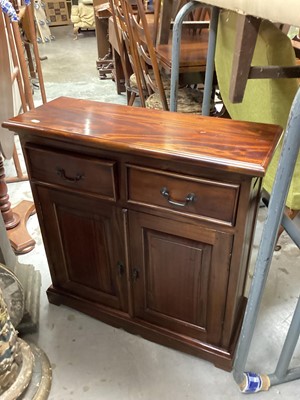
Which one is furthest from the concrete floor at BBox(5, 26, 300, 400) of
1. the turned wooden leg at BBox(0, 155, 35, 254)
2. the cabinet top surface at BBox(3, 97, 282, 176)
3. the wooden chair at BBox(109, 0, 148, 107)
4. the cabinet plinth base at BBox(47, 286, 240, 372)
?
the wooden chair at BBox(109, 0, 148, 107)

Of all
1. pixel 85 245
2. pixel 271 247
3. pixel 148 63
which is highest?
pixel 148 63

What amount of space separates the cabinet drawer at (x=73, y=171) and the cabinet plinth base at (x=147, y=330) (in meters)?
0.50

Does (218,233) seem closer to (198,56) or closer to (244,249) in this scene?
(244,249)

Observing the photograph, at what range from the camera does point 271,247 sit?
30.4 inches

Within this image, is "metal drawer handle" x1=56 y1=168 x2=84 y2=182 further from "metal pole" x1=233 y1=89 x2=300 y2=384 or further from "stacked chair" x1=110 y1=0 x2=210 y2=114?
"stacked chair" x1=110 y1=0 x2=210 y2=114

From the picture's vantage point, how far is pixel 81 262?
3.89ft

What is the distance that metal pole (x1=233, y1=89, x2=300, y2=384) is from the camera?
63cm

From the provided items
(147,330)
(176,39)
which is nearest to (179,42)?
(176,39)

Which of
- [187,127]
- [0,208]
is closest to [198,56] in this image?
[187,127]

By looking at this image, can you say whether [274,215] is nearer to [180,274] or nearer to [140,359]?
[180,274]

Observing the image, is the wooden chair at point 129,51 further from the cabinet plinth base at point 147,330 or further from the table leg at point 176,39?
the cabinet plinth base at point 147,330

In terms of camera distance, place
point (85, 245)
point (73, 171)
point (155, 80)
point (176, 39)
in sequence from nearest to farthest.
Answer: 1. point (73, 171)
2. point (85, 245)
3. point (176, 39)
4. point (155, 80)

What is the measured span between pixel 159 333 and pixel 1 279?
56 centimetres

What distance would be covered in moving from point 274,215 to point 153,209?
308 millimetres
